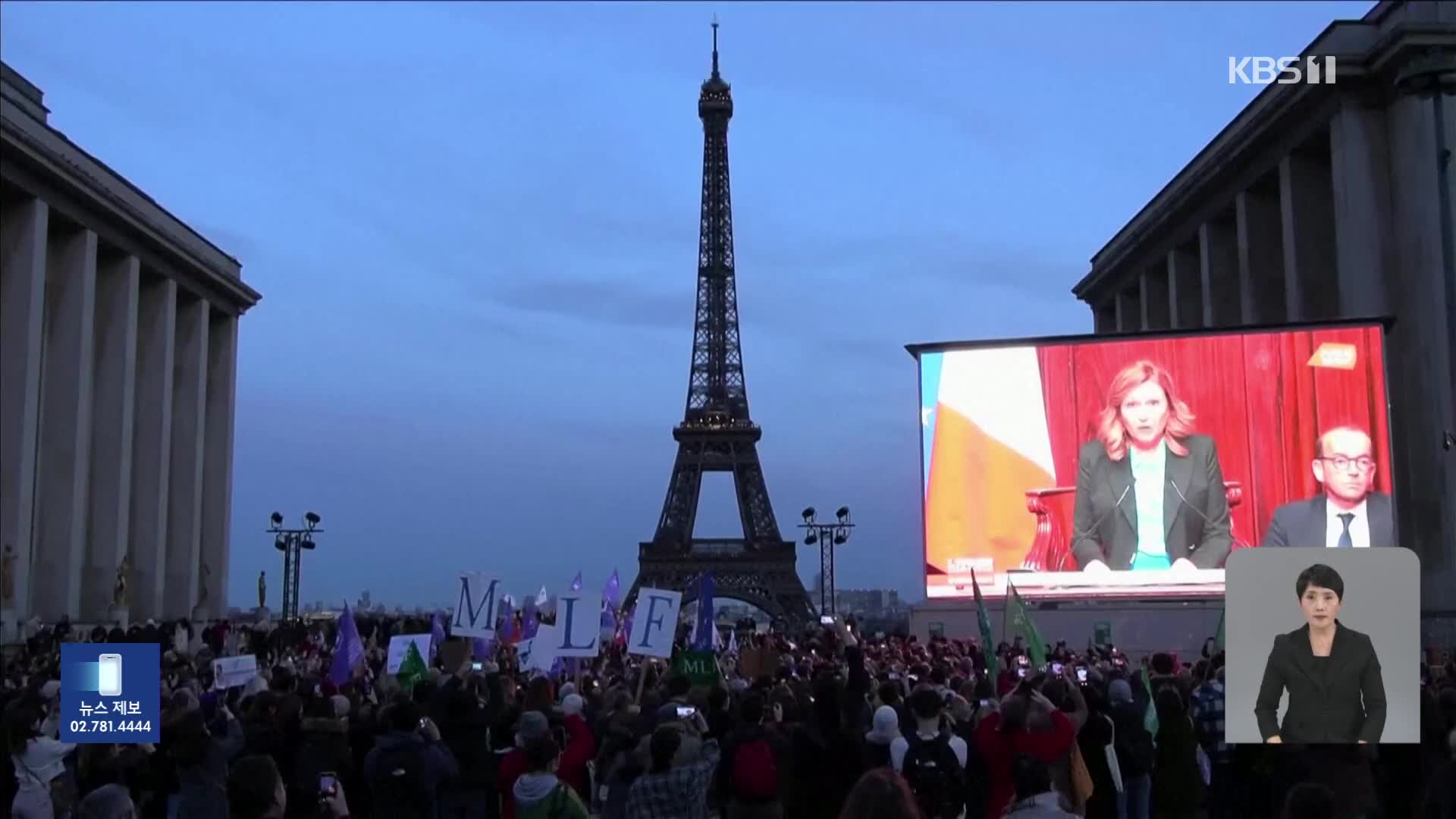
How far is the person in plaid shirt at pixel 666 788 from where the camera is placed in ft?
26.2

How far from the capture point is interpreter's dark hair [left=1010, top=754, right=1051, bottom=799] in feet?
21.7

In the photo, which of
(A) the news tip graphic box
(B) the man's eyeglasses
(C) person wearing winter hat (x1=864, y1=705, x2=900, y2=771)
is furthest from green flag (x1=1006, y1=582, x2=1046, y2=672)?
(B) the man's eyeglasses

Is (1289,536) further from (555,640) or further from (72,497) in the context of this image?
(72,497)

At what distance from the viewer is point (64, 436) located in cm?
4347

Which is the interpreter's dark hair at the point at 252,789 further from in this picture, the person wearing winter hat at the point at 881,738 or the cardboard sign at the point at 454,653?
the cardboard sign at the point at 454,653

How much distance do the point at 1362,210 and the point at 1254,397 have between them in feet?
21.1

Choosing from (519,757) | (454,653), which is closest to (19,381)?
(454,653)

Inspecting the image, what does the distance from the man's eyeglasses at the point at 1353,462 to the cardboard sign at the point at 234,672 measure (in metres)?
23.5

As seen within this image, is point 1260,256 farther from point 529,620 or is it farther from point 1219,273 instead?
point 529,620

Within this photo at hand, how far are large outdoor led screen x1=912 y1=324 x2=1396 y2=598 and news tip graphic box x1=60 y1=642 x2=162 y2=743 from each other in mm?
24311

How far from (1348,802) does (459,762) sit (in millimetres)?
5672

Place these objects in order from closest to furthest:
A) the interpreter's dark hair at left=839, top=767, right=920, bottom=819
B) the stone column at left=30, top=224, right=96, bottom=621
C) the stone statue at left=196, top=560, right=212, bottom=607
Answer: the interpreter's dark hair at left=839, top=767, right=920, bottom=819
the stone column at left=30, top=224, right=96, bottom=621
the stone statue at left=196, top=560, right=212, bottom=607

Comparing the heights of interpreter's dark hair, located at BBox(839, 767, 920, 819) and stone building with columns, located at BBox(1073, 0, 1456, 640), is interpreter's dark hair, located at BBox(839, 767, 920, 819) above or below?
below

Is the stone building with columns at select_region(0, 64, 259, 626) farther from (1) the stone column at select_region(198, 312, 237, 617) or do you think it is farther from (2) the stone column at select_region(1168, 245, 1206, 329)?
(2) the stone column at select_region(1168, 245, 1206, 329)
